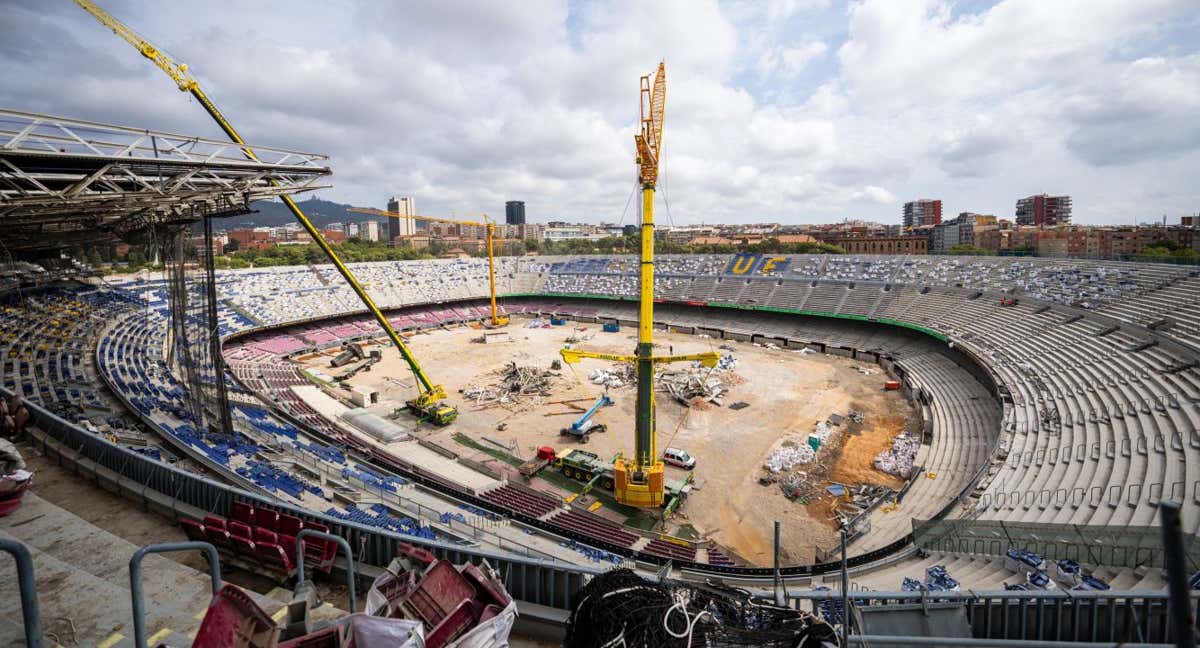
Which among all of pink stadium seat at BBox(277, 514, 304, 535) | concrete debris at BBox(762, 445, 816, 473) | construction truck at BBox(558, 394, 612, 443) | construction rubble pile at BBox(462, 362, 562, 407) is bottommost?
concrete debris at BBox(762, 445, 816, 473)

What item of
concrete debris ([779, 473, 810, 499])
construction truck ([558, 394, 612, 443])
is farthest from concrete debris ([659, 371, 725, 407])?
concrete debris ([779, 473, 810, 499])

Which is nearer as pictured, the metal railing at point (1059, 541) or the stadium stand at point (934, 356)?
the metal railing at point (1059, 541)

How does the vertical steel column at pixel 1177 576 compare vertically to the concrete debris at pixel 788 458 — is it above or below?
above

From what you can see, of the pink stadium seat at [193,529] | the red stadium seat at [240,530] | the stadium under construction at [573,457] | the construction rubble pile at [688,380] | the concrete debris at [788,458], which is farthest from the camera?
the construction rubble pile at [688,380]

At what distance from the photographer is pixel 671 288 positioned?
52.6 m

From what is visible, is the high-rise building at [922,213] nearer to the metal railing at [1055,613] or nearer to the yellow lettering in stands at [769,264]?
the yellow lettering in stands at [769,264]

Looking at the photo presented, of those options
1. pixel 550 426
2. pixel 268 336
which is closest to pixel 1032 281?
pixel 550 426

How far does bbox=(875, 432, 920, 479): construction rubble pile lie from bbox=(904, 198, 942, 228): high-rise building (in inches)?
5588

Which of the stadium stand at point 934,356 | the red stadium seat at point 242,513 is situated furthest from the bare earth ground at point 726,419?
the red stadium seat at point 242,513

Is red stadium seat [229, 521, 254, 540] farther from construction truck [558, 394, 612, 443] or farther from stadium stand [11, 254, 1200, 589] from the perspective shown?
construction truck [558, 394, 612, 443]

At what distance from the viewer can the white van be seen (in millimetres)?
20031

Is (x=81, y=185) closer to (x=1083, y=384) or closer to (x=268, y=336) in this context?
(x=1083, y=384)

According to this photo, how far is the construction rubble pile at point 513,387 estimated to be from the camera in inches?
1123

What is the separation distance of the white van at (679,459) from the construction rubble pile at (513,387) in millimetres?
10505
